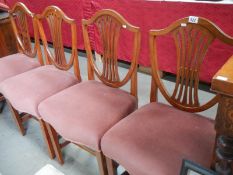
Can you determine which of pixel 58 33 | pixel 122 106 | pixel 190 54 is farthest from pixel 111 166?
pixel 58 33

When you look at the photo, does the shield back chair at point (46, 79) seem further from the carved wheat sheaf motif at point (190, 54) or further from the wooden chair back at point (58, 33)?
the carved wheat sheaf motif at point (190, 54)

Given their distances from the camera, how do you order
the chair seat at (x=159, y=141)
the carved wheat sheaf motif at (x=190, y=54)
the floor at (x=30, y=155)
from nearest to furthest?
the chair seat at (x=159, y=141) → the carved wheat sheaf motif at (x=190, y=54) → the floor at (x=30, y=155)

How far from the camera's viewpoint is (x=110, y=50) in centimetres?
124

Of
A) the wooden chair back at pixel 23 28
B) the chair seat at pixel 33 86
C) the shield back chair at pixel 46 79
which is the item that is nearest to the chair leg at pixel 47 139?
the shield back chair at pixel 46 79

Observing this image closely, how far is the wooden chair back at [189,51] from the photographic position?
2.99ft

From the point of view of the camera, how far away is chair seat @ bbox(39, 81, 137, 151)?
1.04 m

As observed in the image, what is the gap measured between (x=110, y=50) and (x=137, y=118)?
16.4 inches

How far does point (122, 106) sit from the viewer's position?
115 cm

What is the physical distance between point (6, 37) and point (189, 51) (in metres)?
1.67

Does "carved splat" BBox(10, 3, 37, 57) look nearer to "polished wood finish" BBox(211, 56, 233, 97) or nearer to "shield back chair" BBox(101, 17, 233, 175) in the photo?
"shield back chair" BBox(101, 17, 233, 175)

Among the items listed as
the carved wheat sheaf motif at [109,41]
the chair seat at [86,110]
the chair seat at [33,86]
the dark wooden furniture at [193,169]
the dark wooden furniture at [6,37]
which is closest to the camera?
the dark wooden furniture at [193,169]

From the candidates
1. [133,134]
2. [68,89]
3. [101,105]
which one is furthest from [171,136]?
[68,89]

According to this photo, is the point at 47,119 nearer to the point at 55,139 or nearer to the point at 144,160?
the point at 55,139

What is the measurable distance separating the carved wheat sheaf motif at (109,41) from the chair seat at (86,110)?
0.09m
